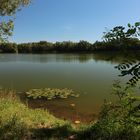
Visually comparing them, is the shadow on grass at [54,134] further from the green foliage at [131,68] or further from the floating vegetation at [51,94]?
the floating vegetation at [51,94]

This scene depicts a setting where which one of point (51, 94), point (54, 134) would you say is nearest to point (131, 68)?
point (54, 134)

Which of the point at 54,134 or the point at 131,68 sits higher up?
the point at 131,68

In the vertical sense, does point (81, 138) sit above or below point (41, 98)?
above

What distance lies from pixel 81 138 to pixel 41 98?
10.7 m

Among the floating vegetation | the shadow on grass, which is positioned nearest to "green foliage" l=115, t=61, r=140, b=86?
the shadow on grass

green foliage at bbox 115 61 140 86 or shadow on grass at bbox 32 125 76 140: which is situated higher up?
green foliage at bbox 115 61 140 86

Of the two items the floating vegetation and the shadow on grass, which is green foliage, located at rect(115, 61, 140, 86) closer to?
the shadow on grass

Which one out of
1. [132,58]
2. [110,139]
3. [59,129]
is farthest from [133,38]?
[59,129]

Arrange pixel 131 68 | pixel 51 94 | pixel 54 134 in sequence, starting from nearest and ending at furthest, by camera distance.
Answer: pixel 131 68 < pixel 54 134 < pixel 51 94

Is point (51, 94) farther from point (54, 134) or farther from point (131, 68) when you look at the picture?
point (131, 68)

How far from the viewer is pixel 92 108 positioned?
1353 centimetres

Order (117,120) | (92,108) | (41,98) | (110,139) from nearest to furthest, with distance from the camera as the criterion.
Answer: (110,139) → (117,120) → (92,108) → (41,98)

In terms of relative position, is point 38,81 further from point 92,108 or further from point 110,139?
point 110,139

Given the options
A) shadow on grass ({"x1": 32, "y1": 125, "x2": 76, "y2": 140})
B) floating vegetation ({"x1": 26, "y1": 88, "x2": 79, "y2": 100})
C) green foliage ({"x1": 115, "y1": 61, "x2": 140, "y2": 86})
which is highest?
green foliage ({"x1": 115, "y1": 61, "x2": 140, "y2": 86})
